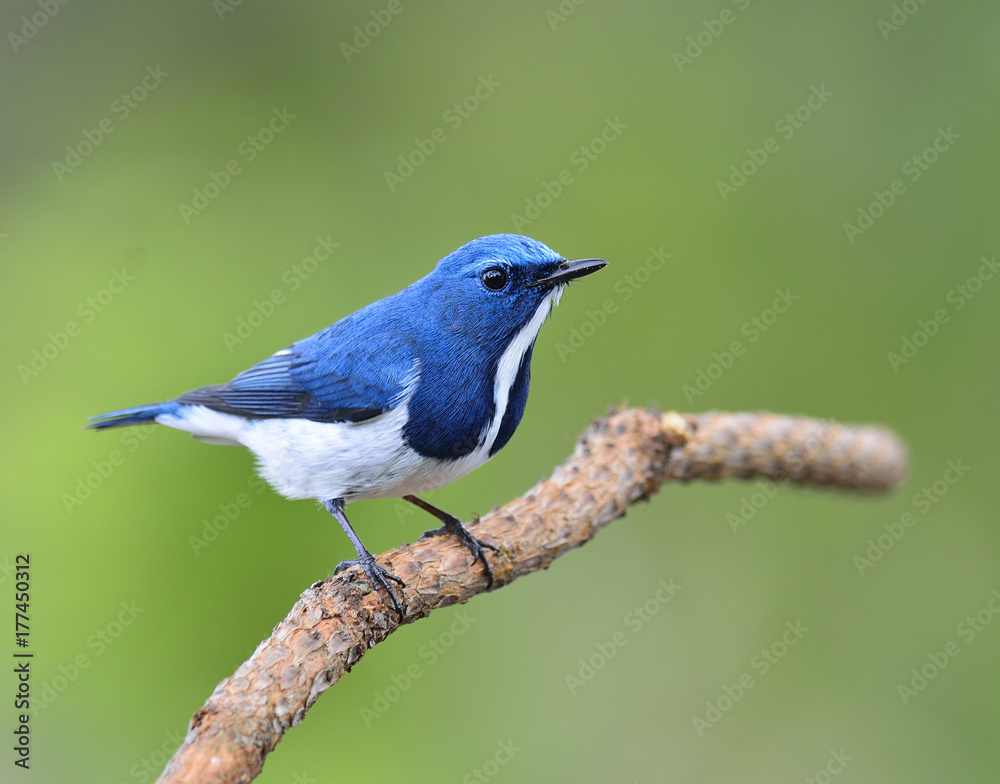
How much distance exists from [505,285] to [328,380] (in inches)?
36.2

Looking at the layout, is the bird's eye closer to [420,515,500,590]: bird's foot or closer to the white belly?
the white belly

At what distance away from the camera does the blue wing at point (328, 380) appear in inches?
150

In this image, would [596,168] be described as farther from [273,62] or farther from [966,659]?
[966,659]

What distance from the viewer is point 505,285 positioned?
387cm

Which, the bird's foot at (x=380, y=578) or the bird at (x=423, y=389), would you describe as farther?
the bird at (x=423, y=389)

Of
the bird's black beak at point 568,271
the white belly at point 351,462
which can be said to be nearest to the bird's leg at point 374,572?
the white belly at point 351,462

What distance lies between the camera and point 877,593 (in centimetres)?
583

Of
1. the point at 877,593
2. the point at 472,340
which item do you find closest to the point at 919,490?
the point at 877,593

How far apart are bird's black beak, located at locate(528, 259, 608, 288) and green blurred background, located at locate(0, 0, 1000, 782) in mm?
1714

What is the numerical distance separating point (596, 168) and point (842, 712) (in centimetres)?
402

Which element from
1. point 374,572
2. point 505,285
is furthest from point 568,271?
point 374,572

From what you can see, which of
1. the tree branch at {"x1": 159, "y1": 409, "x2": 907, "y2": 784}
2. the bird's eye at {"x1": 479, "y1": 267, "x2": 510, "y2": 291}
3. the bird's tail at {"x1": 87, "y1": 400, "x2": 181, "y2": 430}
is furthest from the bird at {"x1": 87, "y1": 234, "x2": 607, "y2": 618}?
the bird's tail at {"x1": 87, "y1": 400, "x2": 181, "y2": 430}

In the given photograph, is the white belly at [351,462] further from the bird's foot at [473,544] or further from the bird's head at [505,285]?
the bird's head at [505,285]

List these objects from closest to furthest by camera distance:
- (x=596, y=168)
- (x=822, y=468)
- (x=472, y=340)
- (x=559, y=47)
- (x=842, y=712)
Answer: (x=472, y=340)
(x=822, y=468)
(x=842, y=712)
(x=596, y=168)
(x=559, y=47)
